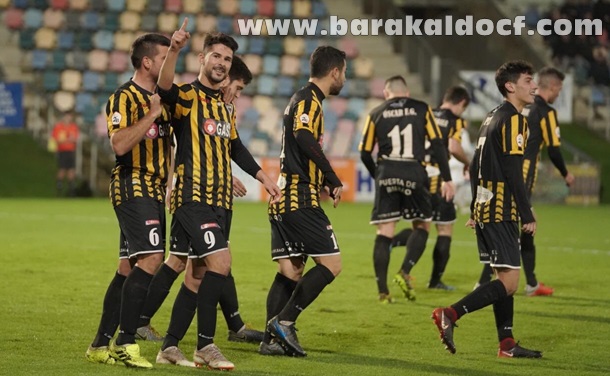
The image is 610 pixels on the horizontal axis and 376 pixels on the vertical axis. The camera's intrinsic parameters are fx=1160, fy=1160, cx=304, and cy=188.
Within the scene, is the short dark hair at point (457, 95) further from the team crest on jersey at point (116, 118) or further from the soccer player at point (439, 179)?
the team crest on jersey at point (116, 118)

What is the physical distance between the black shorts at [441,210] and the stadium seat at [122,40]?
20.4 metres

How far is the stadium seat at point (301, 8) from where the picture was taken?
105 ft

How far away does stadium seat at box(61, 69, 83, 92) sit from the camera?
3005cm

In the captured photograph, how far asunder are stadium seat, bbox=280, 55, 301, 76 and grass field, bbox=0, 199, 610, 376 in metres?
14.4

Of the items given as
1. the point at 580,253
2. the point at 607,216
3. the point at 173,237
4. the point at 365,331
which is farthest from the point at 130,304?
the point at 607,216

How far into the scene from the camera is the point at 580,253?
1532cm

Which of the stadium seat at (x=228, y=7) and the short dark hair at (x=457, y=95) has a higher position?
the stadium seat at (x=228, y=7)

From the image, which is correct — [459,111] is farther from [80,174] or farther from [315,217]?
[80,174]

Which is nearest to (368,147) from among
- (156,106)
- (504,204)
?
(504,204)

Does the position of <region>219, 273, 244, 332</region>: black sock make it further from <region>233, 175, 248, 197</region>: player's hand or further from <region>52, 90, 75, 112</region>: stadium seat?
<region>52, 90, 75, 112</region>: stadium seat

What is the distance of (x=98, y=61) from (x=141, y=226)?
2435 cm

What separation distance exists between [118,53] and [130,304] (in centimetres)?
2465

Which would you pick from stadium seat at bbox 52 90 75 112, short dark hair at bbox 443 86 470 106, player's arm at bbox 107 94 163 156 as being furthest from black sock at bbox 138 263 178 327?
stadium seat at bbox 52 90 75 112

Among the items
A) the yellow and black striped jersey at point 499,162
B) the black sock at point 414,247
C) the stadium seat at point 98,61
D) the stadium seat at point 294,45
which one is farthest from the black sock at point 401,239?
the stadium seat at point 294,45
